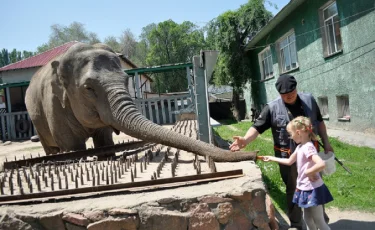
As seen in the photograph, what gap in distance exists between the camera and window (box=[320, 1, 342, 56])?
11508 millimetres

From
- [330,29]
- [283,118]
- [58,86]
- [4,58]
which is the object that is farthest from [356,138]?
[4,58]

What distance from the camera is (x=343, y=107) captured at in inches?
478

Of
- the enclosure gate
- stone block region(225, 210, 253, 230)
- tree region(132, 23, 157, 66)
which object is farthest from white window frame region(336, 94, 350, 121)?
tree region(132, 23, 157, 66)

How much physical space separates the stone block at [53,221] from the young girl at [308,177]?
2015 millimetres

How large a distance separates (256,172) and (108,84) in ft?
8.01

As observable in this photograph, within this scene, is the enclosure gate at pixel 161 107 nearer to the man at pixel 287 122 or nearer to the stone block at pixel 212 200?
the man at pixel 287 122

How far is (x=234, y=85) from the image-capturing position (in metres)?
21.9

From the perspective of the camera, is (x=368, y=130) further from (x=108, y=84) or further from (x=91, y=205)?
(x=91, y=205)

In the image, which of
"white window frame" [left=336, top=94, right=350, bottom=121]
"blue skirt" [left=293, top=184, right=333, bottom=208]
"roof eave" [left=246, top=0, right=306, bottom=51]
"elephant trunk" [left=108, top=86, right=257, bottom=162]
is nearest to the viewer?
"blue skirt" [left=293, top=184, right=333, bottom=208]

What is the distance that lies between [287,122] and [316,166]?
691 millimetres

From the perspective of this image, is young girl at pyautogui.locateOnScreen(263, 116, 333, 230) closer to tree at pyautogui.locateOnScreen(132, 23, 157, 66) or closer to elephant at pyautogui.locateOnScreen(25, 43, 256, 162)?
Result: elephant at pyautogui.locateOnScreen(25, 43, 256, 162)

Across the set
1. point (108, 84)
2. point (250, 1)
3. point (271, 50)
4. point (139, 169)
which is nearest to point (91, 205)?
point (139, 169)

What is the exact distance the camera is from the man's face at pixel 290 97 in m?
3.36

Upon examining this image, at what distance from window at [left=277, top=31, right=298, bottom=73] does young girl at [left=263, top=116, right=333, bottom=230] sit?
505 inches
